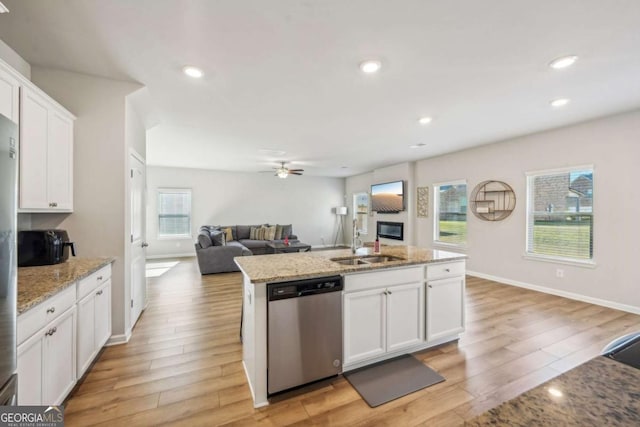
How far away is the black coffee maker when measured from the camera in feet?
6.66

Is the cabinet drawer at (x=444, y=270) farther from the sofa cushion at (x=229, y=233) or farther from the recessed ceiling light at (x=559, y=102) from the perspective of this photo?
the sofa cushion at (x=229, y=233)

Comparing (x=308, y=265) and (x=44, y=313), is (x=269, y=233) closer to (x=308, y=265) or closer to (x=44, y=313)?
(x=308, y=265)

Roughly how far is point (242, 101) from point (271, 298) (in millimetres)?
2322

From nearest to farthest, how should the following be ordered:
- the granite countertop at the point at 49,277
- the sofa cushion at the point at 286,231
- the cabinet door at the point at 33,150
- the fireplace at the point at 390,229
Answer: the granite countertop at the point at 49,277, the cabinet door at the point at 33,150, the fireplace at the point at 390,229, the sofa cushion at the point at 286,231

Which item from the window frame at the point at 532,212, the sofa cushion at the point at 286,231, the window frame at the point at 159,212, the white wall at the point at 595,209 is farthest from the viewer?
the sofa cushion at the point at 286,231

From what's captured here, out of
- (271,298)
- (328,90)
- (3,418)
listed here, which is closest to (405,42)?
(328,90)

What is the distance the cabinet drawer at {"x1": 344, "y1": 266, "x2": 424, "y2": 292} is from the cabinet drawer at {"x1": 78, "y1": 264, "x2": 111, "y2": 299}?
1999 millimetres

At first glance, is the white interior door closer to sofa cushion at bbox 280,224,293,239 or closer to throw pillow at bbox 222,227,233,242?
throw pillow at bbox 222,227,233,242

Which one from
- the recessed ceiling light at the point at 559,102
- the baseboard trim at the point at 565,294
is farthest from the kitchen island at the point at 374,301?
the baseboard trim at the point at 565,294

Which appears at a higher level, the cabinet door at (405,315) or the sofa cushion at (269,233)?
the sofa cushion at (269,233)

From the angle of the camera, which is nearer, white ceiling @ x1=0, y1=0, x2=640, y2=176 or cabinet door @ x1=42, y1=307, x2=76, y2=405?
cabinet door @ x1=42, y1=307, x2=76, y2=405

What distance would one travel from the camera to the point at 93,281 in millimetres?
2162

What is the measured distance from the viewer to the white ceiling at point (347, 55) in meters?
1.68

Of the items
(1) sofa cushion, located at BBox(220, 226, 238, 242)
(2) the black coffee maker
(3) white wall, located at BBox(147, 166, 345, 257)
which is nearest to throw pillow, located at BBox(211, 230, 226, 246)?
(1) sofa cushion, located at BBox(220, 226, 238, 242)
